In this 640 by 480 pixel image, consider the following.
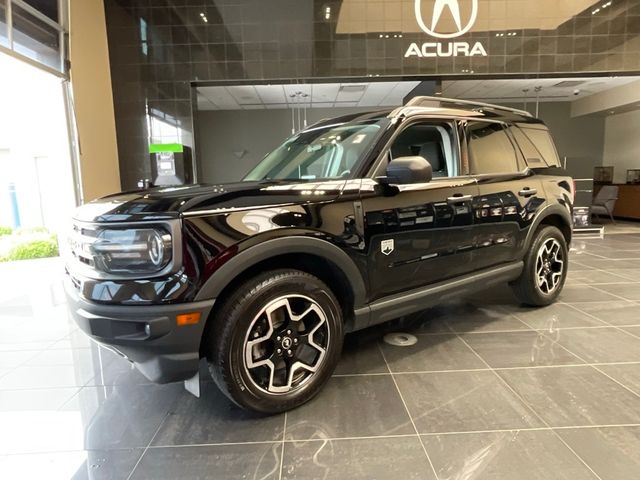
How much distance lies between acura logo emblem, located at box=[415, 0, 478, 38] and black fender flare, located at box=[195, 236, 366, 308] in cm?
671

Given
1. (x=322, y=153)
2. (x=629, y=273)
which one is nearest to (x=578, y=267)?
(x=629, y=273)

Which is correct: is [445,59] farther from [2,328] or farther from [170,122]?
[2,328]

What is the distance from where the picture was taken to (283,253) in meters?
1.94

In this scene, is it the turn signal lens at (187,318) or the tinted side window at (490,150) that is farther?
the tinted side window at (490,150)

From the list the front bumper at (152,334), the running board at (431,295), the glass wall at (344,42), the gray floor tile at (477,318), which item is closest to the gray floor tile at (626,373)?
the gray floor tile at (477,318)

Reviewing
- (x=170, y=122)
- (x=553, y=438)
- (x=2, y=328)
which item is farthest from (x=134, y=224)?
(x=170, y=122)

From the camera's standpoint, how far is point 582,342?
2.87m

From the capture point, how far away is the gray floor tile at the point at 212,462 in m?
1.65

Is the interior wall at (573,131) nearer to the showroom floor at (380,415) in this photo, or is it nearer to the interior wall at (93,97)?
the showroom floor at (380,415)

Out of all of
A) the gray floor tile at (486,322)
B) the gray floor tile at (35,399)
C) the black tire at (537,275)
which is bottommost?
the gray floor tile at (35,399)

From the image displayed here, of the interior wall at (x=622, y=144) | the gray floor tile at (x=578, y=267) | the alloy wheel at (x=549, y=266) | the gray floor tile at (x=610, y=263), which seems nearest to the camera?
the alloy wheel at (x=549, y=266)

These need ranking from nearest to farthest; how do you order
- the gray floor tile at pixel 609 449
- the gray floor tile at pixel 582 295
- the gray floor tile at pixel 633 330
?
the gray floor tile at pixel 609 449
the gray floor tile at pixel 633 330
the gray floor tile at pixel 582 295

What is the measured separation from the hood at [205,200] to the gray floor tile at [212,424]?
1.07m

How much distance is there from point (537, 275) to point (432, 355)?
4.66 ft
